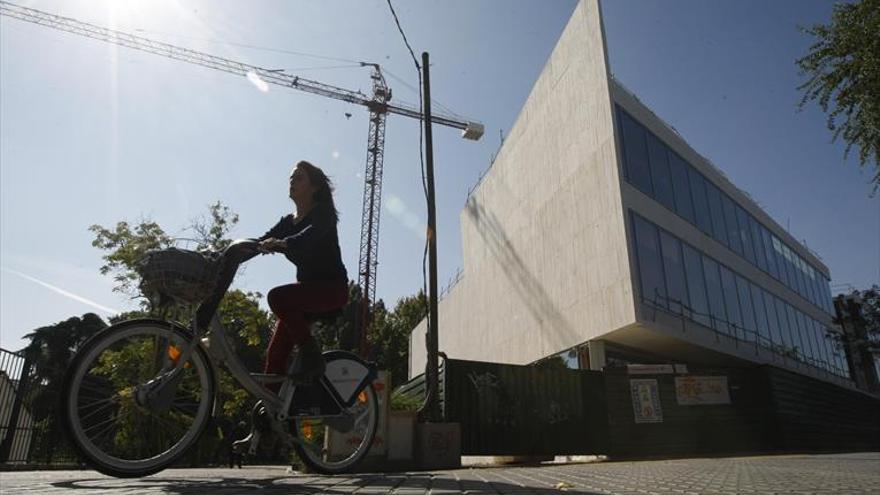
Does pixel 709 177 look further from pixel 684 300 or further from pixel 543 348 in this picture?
pixel 543 348

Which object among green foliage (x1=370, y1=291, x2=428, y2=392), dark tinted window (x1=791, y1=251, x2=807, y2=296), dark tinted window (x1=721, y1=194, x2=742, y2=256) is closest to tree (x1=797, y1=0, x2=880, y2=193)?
dark tinted window (x1=721, y1=194, x2=742, y2=256)

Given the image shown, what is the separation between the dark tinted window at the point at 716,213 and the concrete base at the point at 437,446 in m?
18.9

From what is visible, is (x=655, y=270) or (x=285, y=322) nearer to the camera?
(x=285, y=322)

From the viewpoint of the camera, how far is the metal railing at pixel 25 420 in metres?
9.84

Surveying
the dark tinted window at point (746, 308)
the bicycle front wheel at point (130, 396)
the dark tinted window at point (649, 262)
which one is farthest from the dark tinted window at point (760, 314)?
the bicycle front wheel at point (130, 396)

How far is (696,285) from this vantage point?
64.7 ft

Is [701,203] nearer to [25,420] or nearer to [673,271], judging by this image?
[673,271]

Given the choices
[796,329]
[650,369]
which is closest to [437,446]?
[650,369]

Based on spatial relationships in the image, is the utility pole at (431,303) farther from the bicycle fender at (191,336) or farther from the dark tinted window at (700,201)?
the dark tinted window at (700,201)

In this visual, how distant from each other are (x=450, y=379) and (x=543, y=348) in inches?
335

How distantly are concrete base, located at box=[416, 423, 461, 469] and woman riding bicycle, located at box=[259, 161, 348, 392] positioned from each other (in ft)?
18.2

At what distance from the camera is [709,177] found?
24.4 metres

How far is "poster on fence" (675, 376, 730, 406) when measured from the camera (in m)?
16.8

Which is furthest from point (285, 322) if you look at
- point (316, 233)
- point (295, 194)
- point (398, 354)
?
point (398, 354)
